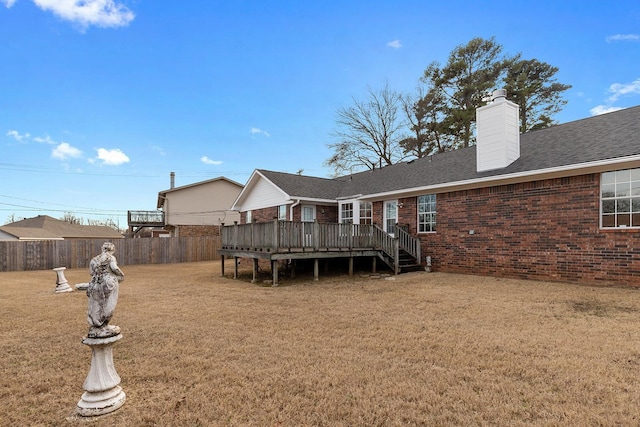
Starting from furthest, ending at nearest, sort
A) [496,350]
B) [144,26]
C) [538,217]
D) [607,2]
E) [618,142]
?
[144,26], [607,2], [538,217], [618,142], [496,350]

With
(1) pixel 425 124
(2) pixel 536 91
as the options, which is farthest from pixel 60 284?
(2) pixel 536 91

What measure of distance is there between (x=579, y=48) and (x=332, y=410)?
18.2 meters

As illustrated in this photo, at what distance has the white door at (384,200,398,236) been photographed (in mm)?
13406

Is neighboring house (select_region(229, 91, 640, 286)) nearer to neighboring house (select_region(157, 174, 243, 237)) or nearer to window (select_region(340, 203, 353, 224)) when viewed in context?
window (select_region(340, 203, 353, 224))

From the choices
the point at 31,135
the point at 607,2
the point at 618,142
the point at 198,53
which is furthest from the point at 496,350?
the point at 31,135

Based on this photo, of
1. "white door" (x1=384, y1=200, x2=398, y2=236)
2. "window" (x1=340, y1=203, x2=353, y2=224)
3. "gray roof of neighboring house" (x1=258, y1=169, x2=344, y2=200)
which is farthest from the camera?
"window" (x1=340, y1=203, x2=353, y2=224)

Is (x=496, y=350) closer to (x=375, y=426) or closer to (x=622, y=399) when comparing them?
(x=622, y=399)

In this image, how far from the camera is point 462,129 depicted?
2294 centimetres

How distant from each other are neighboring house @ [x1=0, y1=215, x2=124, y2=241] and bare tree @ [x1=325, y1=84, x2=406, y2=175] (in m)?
22.0

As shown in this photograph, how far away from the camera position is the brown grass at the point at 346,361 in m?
2.70

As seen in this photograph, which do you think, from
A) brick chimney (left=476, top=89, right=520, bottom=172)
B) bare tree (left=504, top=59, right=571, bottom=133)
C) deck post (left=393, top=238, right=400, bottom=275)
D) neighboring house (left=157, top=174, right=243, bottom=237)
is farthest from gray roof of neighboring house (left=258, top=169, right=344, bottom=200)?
bare tree (left=504, top=59, right=571, bottom=133)

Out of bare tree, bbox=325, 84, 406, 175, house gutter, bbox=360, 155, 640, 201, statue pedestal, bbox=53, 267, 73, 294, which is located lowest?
statue pedestal, bbox=53, 267, 73, 294

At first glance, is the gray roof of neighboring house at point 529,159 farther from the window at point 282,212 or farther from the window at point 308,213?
the window at point 282,212

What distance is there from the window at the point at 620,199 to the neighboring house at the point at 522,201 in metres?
0.02
